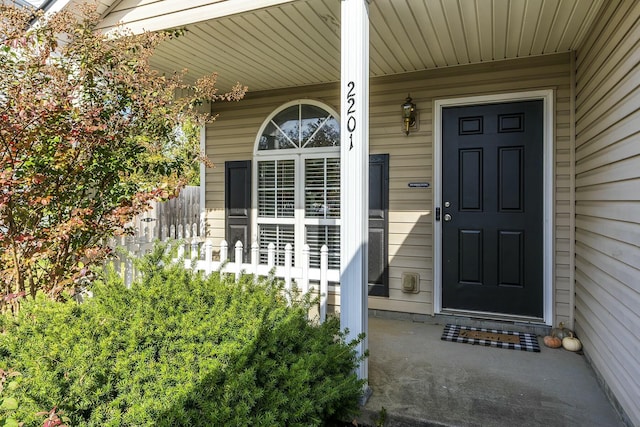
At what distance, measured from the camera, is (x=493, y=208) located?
3.42m

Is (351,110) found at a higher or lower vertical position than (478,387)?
higher

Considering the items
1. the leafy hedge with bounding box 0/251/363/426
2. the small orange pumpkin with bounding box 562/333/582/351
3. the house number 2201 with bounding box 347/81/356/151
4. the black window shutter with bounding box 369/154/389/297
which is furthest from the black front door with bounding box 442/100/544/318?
the leafy hedge with bounding box 0/251/363/426

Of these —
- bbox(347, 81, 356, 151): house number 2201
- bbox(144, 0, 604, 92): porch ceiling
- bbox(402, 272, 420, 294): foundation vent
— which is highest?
bbox(144, 0, 604, 92): porch ceiling

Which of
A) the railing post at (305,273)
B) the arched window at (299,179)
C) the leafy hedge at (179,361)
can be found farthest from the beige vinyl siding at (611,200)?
the arched window at (299,179)

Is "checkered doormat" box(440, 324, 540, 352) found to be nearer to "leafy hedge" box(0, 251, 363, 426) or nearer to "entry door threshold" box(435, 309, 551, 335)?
"entry door threshold" box(435, 309, 551, 335)

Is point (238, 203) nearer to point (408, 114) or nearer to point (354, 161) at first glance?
point (408, 114)

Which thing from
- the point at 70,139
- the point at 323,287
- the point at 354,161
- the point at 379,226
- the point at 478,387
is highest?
the point at 70,139

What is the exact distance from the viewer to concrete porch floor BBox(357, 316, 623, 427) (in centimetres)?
202

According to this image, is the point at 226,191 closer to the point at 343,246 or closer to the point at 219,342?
the point at 343,246

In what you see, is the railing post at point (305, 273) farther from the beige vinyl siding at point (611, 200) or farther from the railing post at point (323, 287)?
the beige vinyl siding at point (611, 200)

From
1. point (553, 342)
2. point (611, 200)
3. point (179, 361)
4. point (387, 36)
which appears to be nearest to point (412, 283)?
point (553, 342)

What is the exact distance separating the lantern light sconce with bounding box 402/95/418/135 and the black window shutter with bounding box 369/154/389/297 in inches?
13.3

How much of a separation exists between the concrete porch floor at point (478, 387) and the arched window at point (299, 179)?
55.9 inches

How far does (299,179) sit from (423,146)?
136cm
